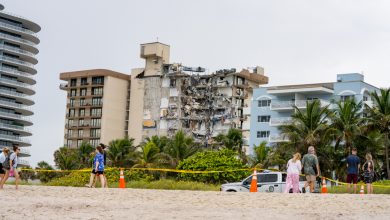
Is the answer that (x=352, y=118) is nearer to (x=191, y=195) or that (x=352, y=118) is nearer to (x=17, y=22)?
(x=191, y=195)

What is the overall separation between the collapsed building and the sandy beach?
90.1 metres

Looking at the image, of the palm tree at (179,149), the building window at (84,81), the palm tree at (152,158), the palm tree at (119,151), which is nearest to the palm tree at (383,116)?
the palm tree at (179,149)

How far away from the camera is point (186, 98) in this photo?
121m

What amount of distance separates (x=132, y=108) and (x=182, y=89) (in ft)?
38.0

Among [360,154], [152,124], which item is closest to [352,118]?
[360,154]

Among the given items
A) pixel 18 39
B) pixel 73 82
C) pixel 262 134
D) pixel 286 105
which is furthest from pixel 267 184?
pixel 73 82

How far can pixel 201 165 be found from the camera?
49.9m

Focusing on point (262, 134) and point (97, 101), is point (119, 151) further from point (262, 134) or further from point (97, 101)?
point (97, 101)

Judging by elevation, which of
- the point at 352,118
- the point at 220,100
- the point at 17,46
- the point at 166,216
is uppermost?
the point at 17,46

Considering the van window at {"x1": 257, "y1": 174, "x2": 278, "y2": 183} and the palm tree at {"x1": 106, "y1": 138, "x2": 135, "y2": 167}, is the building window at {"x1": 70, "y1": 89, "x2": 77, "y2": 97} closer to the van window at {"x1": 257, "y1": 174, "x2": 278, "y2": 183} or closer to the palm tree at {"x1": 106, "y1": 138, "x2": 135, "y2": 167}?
the palm tree at {"x1": 106, "y1": 138, "x2": 135, "y2": 167}

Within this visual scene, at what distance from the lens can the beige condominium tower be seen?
423 ft

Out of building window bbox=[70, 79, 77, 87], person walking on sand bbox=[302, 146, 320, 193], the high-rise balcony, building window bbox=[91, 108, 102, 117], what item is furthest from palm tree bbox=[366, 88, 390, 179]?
building window bbox=[70, 79, 77, 87]

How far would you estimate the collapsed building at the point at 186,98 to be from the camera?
11701 cm

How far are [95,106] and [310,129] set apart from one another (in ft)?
241
